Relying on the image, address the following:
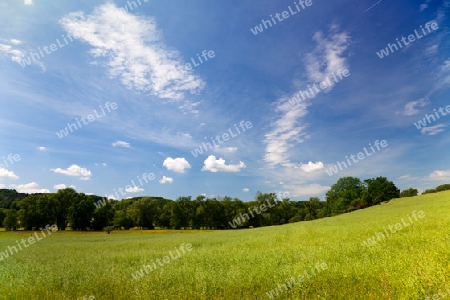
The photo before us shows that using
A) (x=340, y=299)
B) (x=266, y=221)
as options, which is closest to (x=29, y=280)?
(x=340, y=299)

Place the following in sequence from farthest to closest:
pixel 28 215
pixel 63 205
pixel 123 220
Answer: pixel 123 220
pixel 63 205
pixel 28 215

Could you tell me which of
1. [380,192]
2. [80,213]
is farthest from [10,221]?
[380,192]

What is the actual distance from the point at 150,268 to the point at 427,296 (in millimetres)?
9184

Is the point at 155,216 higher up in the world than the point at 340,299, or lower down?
higher up

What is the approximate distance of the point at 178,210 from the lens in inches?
4222

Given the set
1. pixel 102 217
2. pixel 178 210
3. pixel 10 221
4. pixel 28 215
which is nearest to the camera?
pixel 28 215

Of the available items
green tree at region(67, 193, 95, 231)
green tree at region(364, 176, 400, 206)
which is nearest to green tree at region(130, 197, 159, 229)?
green tree at region(67, 193, 95, 231)

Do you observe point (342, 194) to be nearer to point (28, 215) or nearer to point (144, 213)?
point (144, 213)

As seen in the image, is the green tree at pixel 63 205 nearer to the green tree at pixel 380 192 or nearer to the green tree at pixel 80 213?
the green tree at pixel 80 213

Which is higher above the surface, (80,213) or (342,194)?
(80,213)

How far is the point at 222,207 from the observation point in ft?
372

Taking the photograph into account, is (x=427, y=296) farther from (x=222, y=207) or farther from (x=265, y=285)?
(x=222, y=207)

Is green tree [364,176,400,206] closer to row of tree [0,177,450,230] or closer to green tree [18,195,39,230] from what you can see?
row of tree [0,177,450,230]

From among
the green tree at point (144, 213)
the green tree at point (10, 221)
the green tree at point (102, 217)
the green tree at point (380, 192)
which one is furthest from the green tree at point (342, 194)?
the green tree at point (10, 221)
